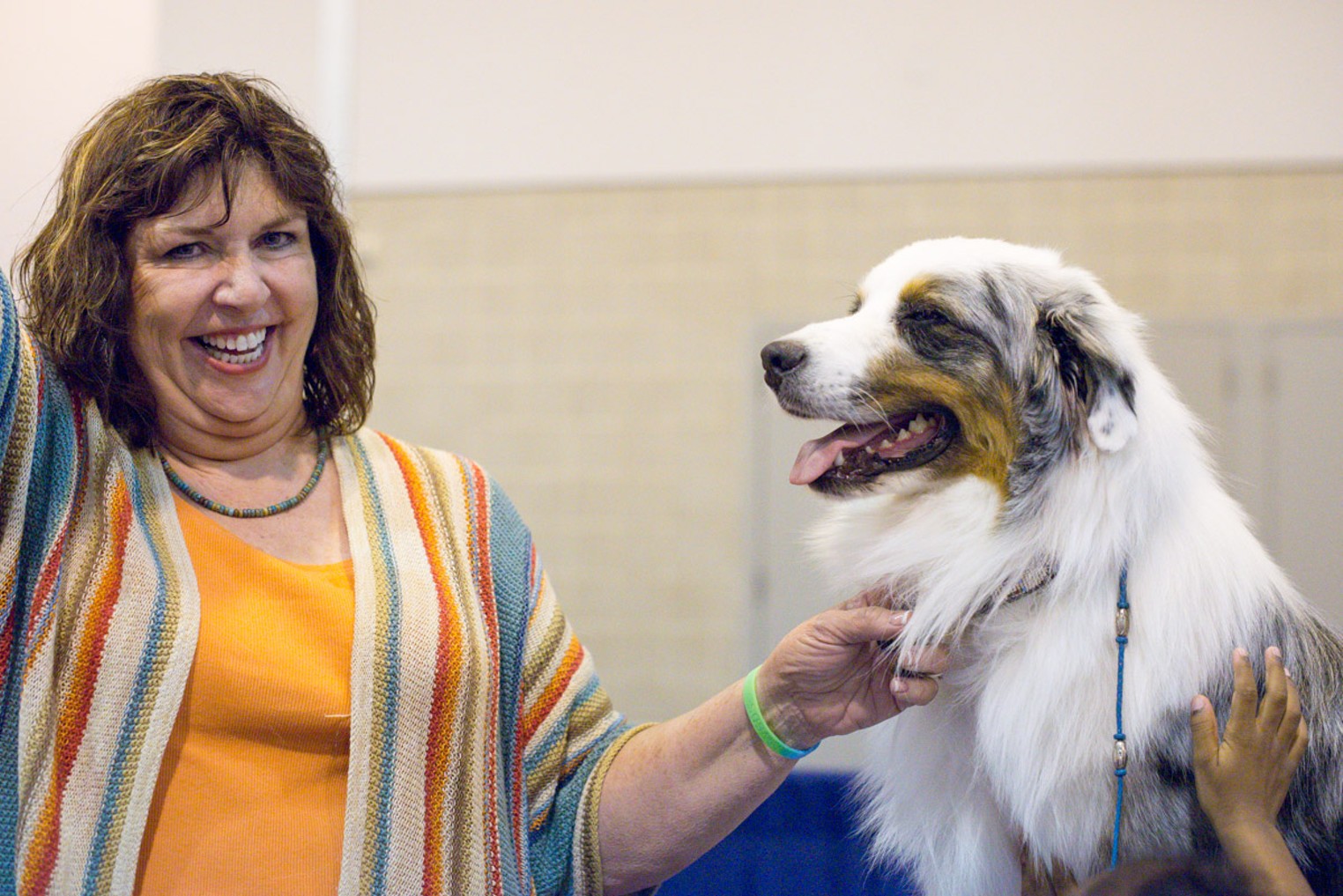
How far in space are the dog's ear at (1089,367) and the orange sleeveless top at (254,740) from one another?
889 millimetres

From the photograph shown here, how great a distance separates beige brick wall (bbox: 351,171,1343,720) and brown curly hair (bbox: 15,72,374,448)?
2.69 meters

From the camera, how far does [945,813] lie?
1.29 m

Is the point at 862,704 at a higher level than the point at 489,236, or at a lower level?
lower

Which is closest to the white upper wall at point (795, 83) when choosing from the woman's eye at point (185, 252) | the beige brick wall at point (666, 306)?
the beige brick wall at point (666, 306)

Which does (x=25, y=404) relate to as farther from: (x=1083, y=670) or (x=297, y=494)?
(x=1083, y=670)

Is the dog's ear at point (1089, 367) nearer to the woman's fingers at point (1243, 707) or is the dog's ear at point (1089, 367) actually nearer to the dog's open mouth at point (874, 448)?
the dog's open mouth at point (874, 448)

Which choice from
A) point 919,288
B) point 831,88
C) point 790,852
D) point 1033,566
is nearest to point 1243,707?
point 1033,566

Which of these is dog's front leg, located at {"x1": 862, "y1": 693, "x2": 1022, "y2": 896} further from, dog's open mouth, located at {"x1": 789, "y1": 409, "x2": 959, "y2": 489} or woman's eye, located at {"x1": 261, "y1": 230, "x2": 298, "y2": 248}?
woman's eye, located at {"x1": 261, "y1": 230, "x2": 298, "y2": 248}

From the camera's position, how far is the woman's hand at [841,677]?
1223 mm

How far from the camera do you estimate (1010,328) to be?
1.32 metres

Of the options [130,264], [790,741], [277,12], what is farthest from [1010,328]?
[277,12]

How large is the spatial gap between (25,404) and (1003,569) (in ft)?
3.54

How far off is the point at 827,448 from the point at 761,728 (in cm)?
36

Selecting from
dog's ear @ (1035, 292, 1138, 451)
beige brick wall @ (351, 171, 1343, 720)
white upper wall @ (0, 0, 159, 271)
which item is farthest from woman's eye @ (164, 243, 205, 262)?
beige brick wall @ (351, 171, 1343, 720)
